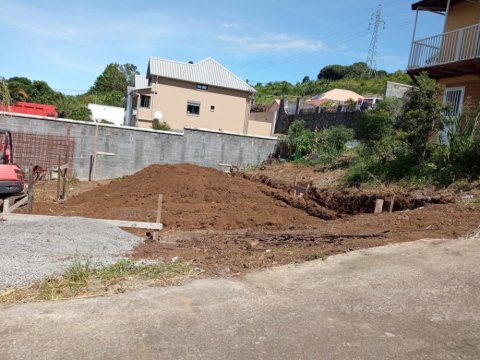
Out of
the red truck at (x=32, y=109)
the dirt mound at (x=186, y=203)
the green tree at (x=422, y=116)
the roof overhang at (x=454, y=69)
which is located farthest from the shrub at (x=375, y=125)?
the red truck at (x=32, y=109)

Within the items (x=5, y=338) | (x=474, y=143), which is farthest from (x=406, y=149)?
(x=5, y=338)

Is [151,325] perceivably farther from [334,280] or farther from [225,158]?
[225,158]

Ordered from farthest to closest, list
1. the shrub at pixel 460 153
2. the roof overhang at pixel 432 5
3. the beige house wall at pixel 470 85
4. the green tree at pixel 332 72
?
the green tree at pixel 332 72
the roof overhang at pixel 432 5
the beige house wall at pixel 470 85
the shrub at pixel 460 153

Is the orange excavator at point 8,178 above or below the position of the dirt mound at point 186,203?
above

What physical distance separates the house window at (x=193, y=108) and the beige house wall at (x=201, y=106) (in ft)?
0.70

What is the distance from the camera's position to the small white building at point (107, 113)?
45.3 metres

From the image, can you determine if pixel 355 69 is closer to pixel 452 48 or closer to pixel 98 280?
pixel 452 48

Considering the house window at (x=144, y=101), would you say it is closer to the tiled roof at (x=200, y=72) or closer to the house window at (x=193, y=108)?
the tiled roof at (x=200, y=72)

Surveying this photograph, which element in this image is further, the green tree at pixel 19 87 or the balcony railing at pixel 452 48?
the green tree at pixel 19 87

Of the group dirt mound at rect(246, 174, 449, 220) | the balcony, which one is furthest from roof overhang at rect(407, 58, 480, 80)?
dirt mound at rect(246, 174, 449, 220)

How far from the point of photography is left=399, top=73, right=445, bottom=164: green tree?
12.8 metres

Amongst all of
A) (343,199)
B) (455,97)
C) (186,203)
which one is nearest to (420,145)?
(343,199)

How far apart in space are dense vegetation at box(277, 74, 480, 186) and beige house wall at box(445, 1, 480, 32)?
412 centimetres

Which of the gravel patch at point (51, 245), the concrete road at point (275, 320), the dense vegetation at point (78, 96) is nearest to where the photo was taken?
the concrete road at point (275, 320)
